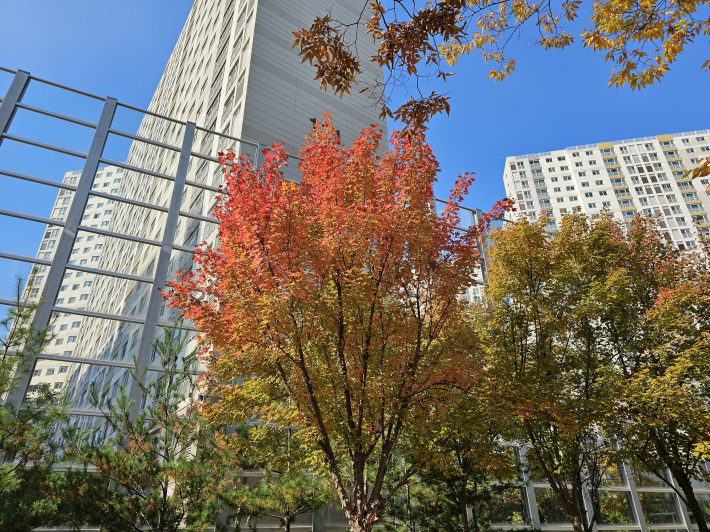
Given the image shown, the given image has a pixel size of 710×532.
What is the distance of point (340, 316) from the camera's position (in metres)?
7.72

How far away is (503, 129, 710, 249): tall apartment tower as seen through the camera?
7031cm

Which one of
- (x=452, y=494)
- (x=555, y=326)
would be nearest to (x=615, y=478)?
(x=555, y=326)

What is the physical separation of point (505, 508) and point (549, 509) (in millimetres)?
2303

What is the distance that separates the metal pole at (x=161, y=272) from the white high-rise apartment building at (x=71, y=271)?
1.59 metres

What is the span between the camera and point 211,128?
22.1 metres

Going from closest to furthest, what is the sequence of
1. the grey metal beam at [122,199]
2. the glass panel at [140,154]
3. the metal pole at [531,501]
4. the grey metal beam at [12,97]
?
the grey metal beam at [12,97] → the grey metal beam at [122,199] → the glass panel at [140,154] → the metal pole at [531,501]

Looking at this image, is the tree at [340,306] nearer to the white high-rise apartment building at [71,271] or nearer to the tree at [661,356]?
the white high-rise apartment building at [71,271]

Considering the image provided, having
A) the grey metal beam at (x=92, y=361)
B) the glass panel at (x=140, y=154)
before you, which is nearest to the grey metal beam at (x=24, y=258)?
the grey metal beam at (x=92, y=361)

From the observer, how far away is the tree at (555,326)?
36.4 feet

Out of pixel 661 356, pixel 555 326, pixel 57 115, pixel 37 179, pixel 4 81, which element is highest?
pixel 4 81

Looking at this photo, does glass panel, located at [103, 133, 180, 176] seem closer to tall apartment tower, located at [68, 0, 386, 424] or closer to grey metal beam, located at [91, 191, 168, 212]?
tall apartment tower, located at [68, 0, 386, 424]

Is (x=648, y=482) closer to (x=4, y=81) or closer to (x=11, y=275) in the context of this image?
(x=11, y=275)

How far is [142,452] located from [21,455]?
5.38 ft

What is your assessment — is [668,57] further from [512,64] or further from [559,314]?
[559,314]
